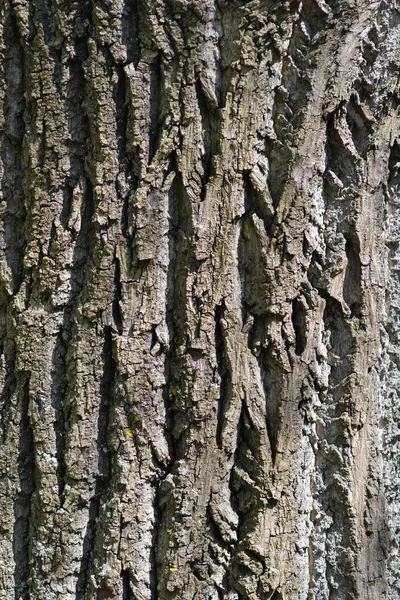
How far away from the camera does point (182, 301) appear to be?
5.31 feet

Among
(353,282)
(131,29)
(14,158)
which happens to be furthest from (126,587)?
(131,29)

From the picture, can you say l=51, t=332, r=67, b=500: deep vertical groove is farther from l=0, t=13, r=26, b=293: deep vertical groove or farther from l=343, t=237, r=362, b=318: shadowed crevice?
l=343, t=237, r=362, b=318: shadowed crevice

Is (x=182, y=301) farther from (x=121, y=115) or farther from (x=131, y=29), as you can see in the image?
(x=131, y=29)

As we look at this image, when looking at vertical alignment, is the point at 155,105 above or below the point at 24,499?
above

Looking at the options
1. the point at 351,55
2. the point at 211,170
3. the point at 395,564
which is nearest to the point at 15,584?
the point at 395,564

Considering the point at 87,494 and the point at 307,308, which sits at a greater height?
the point at 307,308

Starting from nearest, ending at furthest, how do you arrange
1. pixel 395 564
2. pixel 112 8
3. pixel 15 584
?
1. pixel 112 8
2. pixel 15 584
3. pixel 395 564

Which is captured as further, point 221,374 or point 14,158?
point 14,158

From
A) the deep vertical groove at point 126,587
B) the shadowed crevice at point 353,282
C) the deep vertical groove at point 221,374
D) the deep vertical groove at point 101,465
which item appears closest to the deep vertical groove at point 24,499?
the deep vertical groove at point 101,465

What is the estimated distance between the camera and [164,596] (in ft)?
5.31

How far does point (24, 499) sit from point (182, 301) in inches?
27.6

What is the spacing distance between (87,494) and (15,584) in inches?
13.6

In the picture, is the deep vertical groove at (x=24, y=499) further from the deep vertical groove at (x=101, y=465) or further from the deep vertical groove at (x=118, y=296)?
the deep vertical groove at (x=118, y=296)

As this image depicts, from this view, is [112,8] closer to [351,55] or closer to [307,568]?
[351,55]
